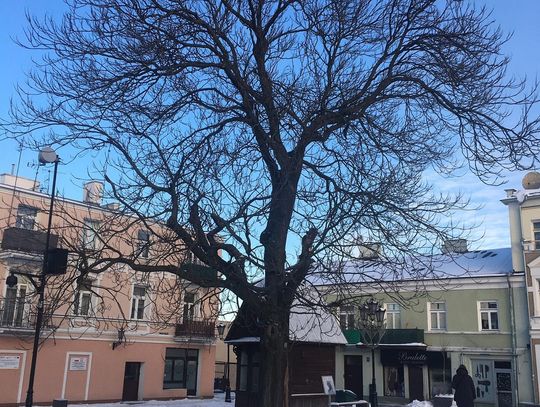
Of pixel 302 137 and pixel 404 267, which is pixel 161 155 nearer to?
pixel 302 137

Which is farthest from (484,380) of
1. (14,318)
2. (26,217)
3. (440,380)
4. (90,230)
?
(90,230)

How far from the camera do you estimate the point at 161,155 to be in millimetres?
9641

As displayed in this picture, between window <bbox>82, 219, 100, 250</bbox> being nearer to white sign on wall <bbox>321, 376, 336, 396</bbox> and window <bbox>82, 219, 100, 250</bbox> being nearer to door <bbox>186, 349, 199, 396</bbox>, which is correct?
white sign on wall <bbox>321, 376, 336, 396</bbox>

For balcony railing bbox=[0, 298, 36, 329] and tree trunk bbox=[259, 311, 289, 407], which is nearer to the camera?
tree trunk bbox=[259, 311, 289, 407]

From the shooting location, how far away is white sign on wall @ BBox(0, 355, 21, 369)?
29078mm

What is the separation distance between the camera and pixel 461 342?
3591cm

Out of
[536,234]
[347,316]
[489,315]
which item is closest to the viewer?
[347,316]

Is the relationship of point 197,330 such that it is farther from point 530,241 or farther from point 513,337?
point 530,241

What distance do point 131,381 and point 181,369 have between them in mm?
4010

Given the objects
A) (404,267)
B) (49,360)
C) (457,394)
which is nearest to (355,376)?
(49,360)

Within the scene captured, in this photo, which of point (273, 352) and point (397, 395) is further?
point (397, 395)

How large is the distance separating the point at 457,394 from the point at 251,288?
10597mm

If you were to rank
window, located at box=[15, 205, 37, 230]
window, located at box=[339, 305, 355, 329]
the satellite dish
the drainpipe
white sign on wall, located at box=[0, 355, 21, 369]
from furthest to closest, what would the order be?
the drainpipe → white sign on wall, located at box=[0, 355, 21, 369] → window, located at box=[339, 305, 355, 329] → window, located at box=[15, 205, 37, 230] → the satellite dish

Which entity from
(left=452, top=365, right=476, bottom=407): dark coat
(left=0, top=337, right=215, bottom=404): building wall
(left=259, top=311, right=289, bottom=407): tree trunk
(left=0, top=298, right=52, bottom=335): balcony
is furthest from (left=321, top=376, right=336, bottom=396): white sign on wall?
(left=0, top=337, right=215, bottom=404): building wall
